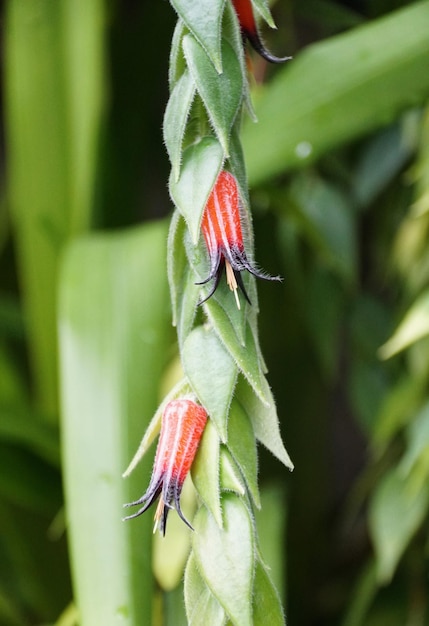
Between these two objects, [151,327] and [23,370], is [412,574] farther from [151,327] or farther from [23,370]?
[23,370]

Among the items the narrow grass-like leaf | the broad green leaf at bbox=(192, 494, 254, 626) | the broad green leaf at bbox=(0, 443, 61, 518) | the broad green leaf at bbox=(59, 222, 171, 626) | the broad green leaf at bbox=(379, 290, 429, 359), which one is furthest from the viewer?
the narrow grass-like leaf

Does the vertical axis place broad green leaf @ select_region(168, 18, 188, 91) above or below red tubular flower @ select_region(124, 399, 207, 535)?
above

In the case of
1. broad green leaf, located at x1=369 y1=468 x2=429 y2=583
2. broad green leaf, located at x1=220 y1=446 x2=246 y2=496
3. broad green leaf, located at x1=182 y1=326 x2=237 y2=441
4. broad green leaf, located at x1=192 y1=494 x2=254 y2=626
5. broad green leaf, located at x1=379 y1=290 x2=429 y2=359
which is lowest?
broad green leaf, located at x1=369 y1=468 x2=429 y2=583

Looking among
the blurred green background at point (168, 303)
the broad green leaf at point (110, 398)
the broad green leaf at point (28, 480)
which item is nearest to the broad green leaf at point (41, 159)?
the blurred green background at point (168, 303)

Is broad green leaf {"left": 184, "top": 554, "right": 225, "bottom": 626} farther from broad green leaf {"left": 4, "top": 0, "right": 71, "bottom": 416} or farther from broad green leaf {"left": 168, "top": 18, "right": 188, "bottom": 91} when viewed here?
broad green leaf {"left": 4, "top": 0, "right": 71, "bottom": 416}

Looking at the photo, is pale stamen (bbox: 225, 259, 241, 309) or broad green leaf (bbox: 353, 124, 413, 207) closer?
pale stamen (bbox: 225, 259, 241, 309)

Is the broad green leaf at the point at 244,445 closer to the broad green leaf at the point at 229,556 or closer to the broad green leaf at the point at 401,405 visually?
the broad green leaf at the point at 229,556

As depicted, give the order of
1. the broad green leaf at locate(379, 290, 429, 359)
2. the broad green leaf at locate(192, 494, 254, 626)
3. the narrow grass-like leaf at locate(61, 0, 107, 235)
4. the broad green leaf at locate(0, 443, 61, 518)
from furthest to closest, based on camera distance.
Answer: the narrow grass-like leaf at locate(61, 0, 107, 235) → the broad green leaf at locate(0, 443, 61, 518) → the broad green leaf at locate(379, 290, 429, 359) → the broad green leaf at locate(192, 494, 254, 626)

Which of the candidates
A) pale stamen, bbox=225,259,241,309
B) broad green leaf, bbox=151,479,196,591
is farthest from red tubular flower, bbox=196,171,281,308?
broad green leaf, bbox=151,479,196,591
